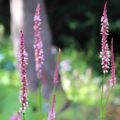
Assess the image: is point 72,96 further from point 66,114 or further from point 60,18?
point 60,18

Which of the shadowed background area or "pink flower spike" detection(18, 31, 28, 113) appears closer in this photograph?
"pink flower spike" detection(18, 31, 28, 113)

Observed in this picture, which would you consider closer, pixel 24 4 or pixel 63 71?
pixel 24 4

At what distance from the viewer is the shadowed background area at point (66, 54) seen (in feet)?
13.9

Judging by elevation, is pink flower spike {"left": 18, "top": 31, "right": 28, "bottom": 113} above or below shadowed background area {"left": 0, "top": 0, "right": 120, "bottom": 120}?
below

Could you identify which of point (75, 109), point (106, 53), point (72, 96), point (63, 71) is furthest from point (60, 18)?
point (106, 53)

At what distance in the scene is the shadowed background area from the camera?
4.23 meters

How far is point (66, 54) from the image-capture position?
1134cm

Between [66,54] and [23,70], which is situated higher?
[66,54]

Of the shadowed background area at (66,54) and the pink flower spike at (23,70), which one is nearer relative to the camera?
the pink flower spike at (23,70)

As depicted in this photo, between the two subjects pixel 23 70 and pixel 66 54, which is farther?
pixel 66 54

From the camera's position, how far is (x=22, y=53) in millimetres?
1858

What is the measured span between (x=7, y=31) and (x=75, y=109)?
7.74 m

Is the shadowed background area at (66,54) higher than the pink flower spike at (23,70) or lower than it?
higher

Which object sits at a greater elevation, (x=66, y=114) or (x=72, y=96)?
(x=72, y=96)
